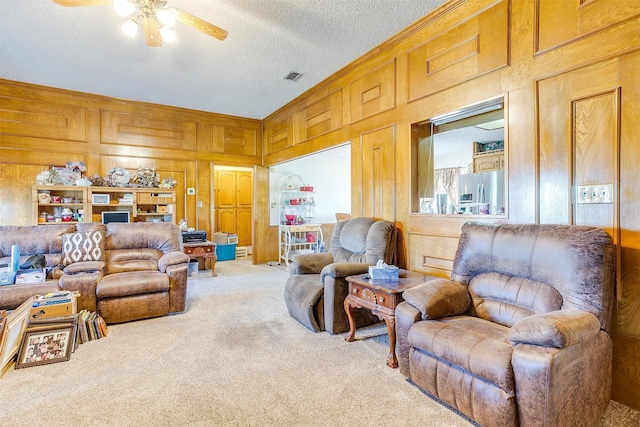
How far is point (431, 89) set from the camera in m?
3.18

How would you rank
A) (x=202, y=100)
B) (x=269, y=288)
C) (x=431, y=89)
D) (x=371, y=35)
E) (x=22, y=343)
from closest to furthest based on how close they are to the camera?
(x=22, y=343) → (x=431, y=89) → (x=371, y=35) → (x=269, y=288) → (x=202, y=100)

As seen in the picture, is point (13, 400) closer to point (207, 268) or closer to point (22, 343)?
point (22, 343)

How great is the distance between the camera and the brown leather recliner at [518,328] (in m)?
1.51

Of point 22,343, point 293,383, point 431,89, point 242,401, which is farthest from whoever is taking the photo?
point 431,89

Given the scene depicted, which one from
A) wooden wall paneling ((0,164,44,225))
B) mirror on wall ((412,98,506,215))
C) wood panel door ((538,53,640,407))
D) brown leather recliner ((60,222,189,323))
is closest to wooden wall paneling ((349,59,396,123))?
mirror on wall ((412,98,506,215))

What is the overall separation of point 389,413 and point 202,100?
18.0 feet

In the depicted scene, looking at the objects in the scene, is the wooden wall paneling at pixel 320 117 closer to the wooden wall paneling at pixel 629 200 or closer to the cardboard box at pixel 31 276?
the wooden wall paneling at pixel 629 200

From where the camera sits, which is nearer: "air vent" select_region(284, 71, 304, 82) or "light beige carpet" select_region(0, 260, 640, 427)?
"light beige carpet" select_region(0, 260, 640, 427)

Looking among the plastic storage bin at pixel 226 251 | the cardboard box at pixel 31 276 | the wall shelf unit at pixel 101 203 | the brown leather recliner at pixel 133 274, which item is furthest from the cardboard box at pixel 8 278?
the plastic storage bin at pixel 226 251

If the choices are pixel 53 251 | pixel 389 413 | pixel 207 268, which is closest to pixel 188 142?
pixel 207 268

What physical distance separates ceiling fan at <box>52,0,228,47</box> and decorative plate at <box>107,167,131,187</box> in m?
3.26

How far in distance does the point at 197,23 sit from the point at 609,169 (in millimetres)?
3156

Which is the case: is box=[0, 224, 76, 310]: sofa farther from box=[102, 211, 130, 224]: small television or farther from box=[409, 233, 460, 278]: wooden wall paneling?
box=[409, 233, 460, 278]: wooden wall paneling

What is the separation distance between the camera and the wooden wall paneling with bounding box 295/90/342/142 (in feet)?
14.8
